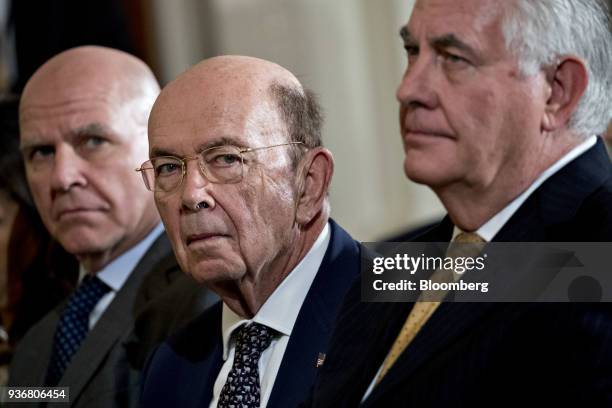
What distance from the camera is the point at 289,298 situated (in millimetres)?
2275

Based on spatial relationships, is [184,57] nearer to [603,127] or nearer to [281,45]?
[281,45]

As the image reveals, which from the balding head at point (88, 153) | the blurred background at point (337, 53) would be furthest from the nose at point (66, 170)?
the blurred background at point (337, 53)

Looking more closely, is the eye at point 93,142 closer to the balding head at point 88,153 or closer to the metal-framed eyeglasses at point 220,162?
the balding head at point 88,153

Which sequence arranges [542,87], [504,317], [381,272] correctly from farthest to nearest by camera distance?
[381,272], [542,87], [504,317]

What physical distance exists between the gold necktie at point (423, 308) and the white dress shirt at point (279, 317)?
312mm

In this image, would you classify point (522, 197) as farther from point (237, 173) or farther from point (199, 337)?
point (199, 337)

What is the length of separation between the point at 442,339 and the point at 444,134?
38 cm

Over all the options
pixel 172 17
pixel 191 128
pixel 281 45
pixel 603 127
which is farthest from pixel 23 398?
pixel 172 17

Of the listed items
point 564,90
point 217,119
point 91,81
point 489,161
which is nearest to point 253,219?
point 217,119

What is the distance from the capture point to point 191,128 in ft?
7.24

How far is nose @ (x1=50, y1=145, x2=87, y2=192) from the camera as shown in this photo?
3.04 metres

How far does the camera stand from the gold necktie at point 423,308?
1.97m

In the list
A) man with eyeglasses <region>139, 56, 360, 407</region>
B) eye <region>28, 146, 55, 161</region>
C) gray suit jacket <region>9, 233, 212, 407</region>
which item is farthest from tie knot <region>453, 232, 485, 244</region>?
eye <region>28, 146, 55, 161</region>

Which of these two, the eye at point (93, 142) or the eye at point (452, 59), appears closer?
the eye at point (452, 59)
